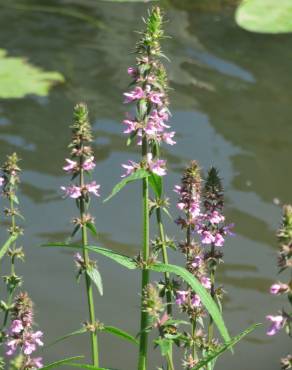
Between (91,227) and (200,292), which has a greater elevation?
(91,227)

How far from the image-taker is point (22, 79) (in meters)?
6.13

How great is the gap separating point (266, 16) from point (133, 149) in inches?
95.9

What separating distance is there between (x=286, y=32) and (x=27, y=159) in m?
2.70

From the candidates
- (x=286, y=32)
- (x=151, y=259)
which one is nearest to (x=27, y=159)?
(x=286, y=32)

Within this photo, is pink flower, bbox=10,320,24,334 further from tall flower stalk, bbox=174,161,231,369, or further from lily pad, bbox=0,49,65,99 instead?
lily pad, bbox=0,49,65,99

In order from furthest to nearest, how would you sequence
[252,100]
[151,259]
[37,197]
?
[252,100] → [37,197] → [151,259]

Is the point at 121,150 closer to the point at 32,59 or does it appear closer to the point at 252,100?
the point at 252,100

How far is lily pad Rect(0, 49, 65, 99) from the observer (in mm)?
5988

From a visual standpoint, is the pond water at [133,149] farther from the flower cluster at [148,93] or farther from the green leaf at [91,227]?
the flower cluster at [148,93]

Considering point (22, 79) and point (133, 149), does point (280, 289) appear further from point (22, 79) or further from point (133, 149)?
point (22, 79)

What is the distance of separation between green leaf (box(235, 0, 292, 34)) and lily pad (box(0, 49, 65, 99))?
1728 mm

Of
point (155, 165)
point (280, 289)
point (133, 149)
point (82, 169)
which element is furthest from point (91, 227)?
Answer: point (133, 149)

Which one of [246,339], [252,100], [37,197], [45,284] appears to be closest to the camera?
[246,339]

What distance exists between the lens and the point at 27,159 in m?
5.09
